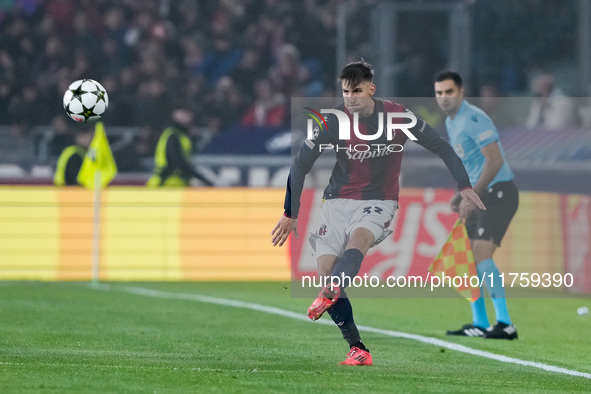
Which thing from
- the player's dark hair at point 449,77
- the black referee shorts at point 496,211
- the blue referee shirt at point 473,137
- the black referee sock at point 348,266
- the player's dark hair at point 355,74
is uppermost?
the player's dark hair at point 449,77

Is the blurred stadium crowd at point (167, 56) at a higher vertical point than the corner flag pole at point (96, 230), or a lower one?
higher

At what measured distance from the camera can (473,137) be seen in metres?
9.88

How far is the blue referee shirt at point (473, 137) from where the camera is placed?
32.4 feet

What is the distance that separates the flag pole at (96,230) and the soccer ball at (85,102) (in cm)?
586

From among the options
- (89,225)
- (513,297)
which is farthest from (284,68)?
(513,297)

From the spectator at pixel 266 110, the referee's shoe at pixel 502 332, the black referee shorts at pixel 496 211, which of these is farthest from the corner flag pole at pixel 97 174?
the referee's shoe at pixel 502 332

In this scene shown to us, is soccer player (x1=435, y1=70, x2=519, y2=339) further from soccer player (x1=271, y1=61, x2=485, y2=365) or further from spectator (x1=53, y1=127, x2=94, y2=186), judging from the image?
spectator (x1=53, y1=127, x2=94, y2=186)

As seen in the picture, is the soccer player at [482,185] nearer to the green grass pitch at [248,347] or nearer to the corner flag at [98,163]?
the green grass pitch at [248,347]

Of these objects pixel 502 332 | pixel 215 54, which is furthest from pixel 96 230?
pixel 215 54

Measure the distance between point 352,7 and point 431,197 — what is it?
590cm

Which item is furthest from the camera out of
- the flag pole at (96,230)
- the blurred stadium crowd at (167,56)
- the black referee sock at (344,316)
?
the blurred stadium crowd at (167,56)

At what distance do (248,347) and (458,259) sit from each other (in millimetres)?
2560

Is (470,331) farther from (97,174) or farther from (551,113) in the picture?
(551,113)

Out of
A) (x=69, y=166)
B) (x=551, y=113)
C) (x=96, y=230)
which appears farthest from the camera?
(x=551, y=113)
